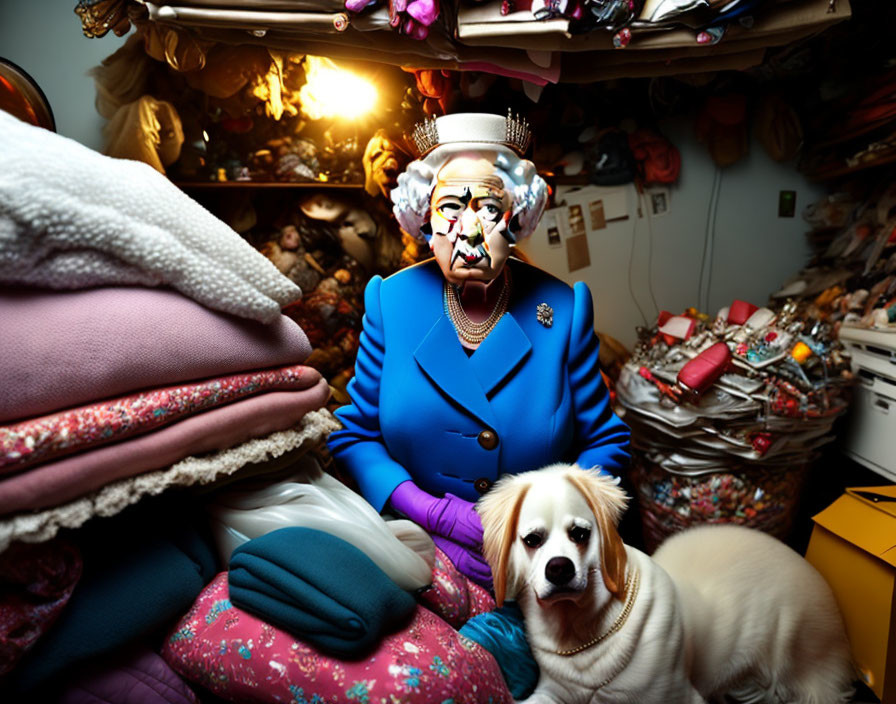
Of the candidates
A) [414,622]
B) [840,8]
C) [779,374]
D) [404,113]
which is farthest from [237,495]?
[404,113]

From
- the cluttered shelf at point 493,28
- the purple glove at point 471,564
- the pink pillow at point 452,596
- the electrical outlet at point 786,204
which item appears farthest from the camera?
the electrical outlet at point 786,204

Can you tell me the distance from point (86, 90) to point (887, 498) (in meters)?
2.65

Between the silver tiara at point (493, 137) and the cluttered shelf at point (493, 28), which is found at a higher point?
the cluttered shelf at point (493, 28)

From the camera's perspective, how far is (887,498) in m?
1.20

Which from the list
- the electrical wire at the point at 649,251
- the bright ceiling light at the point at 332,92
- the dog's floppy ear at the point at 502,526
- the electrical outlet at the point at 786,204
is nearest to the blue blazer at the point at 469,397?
the dog's floppy ear at the point at 502,526

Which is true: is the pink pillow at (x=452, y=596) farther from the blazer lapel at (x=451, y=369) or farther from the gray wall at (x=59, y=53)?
the gray wall at (x=59, y=53)

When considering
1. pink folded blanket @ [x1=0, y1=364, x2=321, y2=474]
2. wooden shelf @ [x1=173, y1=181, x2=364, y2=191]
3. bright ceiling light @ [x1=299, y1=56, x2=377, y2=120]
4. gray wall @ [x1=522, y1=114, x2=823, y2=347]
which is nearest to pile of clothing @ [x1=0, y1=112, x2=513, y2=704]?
pink folded blanket @ [x1=0, y1=364, x2=321, y2=474]

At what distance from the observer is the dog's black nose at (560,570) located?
0.73 m

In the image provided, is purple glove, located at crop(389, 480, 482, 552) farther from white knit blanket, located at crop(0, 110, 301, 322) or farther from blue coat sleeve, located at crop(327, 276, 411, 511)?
white knit blanket, located at crop(0, 110, 301, 322)

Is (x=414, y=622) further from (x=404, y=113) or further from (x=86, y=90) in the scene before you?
(x=86, y=90)

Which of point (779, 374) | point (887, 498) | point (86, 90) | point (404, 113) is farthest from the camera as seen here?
point (404, 113)

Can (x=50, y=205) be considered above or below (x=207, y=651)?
above

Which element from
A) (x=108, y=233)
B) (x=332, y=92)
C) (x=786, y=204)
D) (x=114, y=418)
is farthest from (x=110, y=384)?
(x=786, y=204)

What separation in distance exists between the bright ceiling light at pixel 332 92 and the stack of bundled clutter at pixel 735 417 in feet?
4.71
